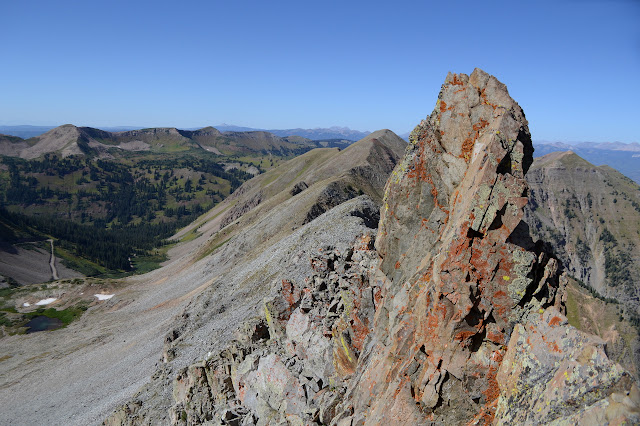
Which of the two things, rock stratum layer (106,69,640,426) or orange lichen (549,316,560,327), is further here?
orange lichen (549,316,560,327)

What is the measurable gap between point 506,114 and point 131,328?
8575cm

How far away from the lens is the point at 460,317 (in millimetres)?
14000

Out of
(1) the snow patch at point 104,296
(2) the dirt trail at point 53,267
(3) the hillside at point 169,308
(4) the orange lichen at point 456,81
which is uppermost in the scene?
(4) the orange lichen at point 456,81

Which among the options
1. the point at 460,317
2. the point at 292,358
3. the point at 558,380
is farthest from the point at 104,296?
the point at 558,380

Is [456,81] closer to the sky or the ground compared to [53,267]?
closer to the sky

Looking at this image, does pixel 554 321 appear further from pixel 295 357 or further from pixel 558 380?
pixel 295 357

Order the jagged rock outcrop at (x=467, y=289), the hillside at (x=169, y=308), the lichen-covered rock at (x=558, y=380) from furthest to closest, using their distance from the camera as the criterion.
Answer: the hillside at (x=169, y=308), the jagged rock outcrop at (x=467, y=289), the lichen-covered rock at (x=558, y=380)

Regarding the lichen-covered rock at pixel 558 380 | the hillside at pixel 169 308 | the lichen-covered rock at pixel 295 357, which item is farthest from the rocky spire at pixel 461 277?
the hillside at pixel 169 308

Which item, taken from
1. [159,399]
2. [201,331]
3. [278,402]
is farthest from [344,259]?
[201,331]

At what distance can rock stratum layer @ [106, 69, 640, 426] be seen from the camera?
38.5 ft

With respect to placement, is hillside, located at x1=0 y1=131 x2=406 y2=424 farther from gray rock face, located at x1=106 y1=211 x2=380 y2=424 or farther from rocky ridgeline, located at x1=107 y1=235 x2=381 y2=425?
rocky ridgeline, located at x1=107 y1=235 x2=381 y2=425

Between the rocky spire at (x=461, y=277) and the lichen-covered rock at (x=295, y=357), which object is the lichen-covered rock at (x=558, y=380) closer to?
the rocky spire at (x=461, y=277)

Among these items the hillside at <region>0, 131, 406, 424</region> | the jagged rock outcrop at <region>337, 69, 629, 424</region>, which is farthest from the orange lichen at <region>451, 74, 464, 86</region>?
the hillside at <region>0, 131, 406, 424</region>

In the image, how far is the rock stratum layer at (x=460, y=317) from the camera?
11727 millimetres
